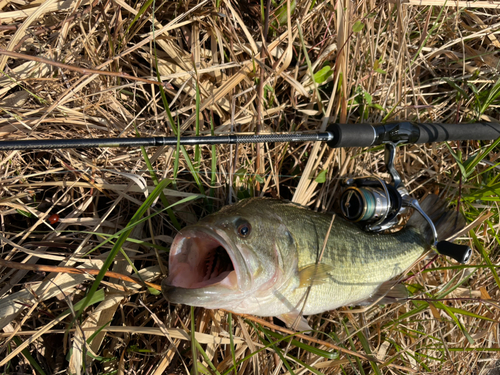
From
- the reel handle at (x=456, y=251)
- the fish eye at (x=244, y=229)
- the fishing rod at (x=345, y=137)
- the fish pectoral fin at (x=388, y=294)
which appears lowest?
the fish pectoral fin at (x=388, y=294)

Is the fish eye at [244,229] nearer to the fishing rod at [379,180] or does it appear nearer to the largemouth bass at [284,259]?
the largemouth bass at [284,259]

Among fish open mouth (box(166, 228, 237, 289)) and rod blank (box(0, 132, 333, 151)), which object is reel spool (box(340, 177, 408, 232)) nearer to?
rod blank (box(0, 132, 333, 151))

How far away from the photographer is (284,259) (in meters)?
2.21

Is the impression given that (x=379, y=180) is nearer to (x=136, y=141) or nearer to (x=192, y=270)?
(x=192, y=270)

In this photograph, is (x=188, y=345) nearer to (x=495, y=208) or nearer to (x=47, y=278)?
(x=47, y=278)

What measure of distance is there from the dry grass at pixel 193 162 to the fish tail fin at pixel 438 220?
271mm

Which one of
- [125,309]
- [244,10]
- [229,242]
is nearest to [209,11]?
[244,10]

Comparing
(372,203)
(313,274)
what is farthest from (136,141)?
(372,203)

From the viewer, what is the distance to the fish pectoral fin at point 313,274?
2289 mm

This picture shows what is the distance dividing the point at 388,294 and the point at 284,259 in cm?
111

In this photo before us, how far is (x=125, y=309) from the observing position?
2.75 metres

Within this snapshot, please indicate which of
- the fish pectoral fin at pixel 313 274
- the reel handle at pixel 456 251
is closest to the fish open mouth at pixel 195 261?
the fish pectoral fin at pixel 313 274

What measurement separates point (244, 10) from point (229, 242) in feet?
7.02

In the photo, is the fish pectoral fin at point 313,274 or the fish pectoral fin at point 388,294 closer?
the fish pectoral fin at point 313,274
